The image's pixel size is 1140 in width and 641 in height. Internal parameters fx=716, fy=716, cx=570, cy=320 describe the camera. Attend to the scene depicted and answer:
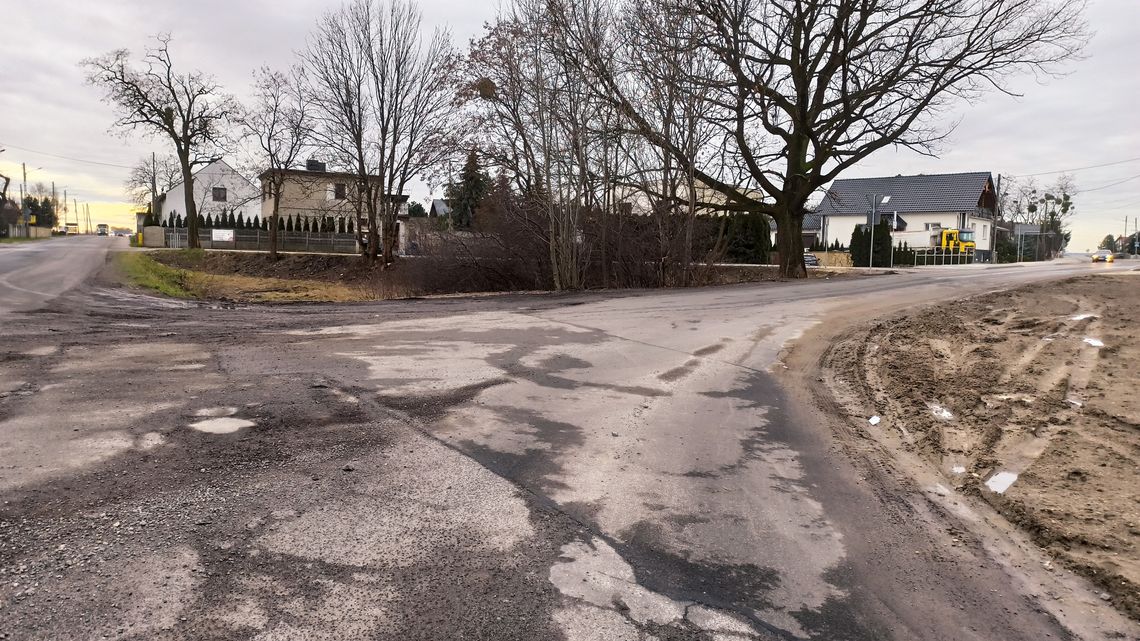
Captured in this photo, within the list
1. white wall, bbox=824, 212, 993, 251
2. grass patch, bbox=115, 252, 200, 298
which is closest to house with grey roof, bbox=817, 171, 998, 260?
white wall, bbox=824, 212, 993, 251

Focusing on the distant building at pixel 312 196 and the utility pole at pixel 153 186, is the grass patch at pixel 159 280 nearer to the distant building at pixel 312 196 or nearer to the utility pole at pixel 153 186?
the distant building at pixel 312 196

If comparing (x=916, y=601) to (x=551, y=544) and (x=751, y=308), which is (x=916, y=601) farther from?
(x=751, y=308)

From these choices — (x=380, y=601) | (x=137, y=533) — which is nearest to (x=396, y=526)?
(x=380, y=601)

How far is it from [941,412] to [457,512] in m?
4.92

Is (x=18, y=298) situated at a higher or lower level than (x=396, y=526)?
higher

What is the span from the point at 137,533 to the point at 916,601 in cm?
391

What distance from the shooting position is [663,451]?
5.50 meters

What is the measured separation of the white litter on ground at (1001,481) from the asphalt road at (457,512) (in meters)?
0.55

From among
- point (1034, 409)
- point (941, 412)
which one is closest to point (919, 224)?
point (941, 412)

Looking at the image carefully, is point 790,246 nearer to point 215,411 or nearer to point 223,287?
point 223,287

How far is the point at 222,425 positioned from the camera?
5.52m

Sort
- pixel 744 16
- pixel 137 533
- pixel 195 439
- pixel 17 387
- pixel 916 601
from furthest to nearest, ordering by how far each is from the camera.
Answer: pixel 744 16, pixel 17 387, pixel 195 439, pixel 137 533, pixel 916 601

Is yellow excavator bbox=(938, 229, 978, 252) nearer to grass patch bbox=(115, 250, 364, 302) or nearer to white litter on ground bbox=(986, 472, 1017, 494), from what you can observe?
Result: grass patch bbox=(115, 250, 364, 302)

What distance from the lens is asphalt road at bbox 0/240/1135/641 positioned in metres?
3.15
